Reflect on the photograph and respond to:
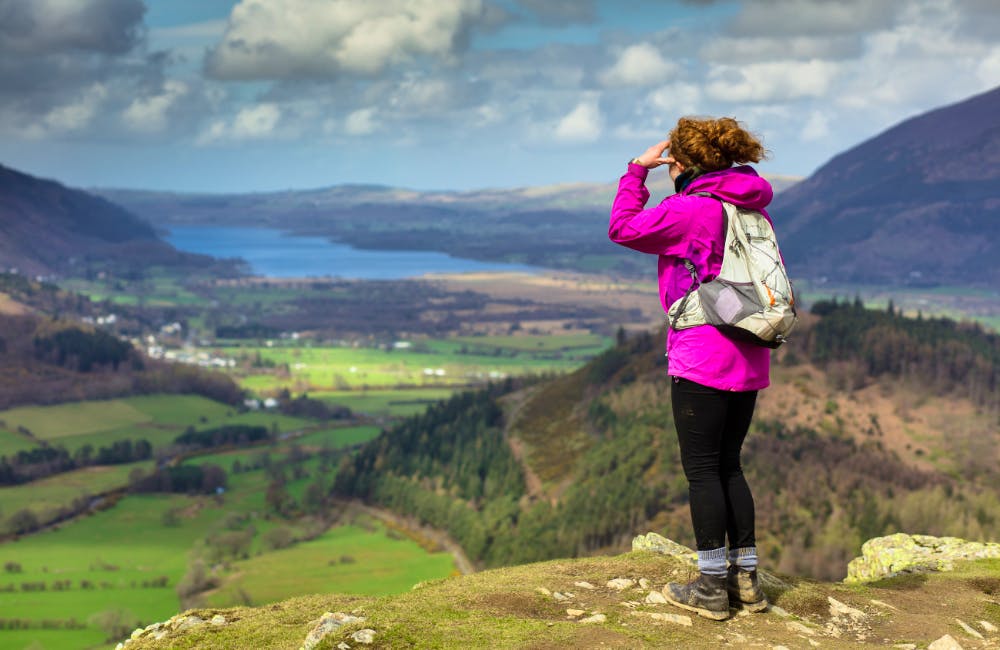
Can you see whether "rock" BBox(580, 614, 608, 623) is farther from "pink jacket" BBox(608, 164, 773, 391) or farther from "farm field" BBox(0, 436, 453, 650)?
"farm field" BBox(0, 436, 453, 650)

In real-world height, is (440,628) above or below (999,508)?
above

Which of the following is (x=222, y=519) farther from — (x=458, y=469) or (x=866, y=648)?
(x=866, y=648)

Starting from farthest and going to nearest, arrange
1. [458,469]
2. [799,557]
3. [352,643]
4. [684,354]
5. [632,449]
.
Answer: [458,469] < [632,449] < [799,557] < [684,354] < [352,643]

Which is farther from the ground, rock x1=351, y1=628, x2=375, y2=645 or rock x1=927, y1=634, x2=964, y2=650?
rock x1=351, y1=628, x2=375, y2=645

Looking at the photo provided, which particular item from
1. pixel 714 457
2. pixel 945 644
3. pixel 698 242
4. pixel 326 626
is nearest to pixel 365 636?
pixel 326 626

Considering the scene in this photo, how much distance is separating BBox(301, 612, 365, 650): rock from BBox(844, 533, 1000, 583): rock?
34.7 ft

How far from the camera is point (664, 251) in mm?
11195

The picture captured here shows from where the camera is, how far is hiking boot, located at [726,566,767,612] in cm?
1197

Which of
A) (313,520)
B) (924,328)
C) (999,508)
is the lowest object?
(313,520)

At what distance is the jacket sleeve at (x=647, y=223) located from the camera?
10797mm

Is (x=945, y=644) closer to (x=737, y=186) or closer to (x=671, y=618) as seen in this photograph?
(x=671, y=618)

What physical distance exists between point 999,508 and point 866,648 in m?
92.8

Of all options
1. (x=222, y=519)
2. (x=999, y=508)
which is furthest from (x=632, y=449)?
(x=222, y=519)

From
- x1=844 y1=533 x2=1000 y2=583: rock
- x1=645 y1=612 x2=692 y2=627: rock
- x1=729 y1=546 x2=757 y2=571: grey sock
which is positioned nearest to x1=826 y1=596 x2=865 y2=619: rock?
x1=729 y1=546 x2=757 y2=571: grey sock
